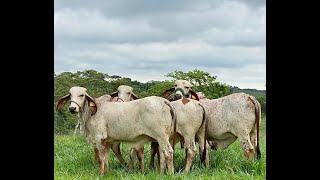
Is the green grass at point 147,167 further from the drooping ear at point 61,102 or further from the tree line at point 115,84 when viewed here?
the tree line at point 115,84

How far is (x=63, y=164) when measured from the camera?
9141mm

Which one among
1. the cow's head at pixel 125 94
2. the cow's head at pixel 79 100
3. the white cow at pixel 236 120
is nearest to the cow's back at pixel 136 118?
the cow's head at pixel 79 100

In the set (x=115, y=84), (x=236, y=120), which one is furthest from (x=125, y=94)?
(x=115, y=84)

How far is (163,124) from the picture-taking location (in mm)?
7801

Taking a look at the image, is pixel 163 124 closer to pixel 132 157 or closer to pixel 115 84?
pixel 132 157

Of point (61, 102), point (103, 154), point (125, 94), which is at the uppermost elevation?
point (125, 94)

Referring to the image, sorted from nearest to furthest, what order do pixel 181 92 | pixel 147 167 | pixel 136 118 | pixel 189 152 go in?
pixel 136 118 < pixel 189 152 < pixel 147 167 < pixel 181 92

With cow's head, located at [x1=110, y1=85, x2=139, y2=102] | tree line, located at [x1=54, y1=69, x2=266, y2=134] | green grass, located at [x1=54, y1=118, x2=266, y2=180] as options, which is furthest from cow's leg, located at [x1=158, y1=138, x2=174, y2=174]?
tree line, located at [x1=54, y1=69, x2=266, y2=134]

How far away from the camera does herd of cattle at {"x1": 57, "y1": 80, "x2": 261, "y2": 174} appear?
7840mm

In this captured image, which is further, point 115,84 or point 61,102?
point 115,84
